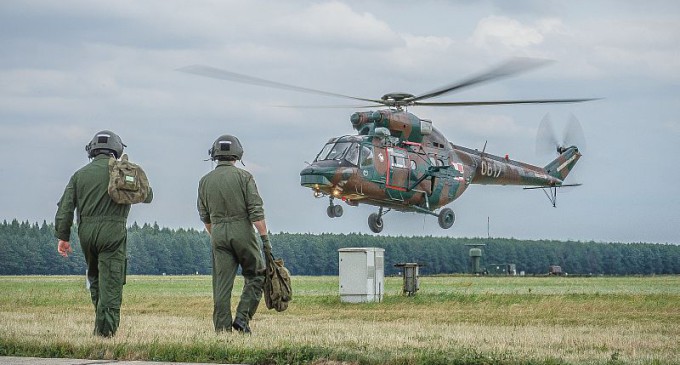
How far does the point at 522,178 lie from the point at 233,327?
29401 millimetres

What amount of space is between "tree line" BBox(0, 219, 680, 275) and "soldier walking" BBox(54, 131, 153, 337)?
6751 cm

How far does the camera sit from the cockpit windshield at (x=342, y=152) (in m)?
33.3

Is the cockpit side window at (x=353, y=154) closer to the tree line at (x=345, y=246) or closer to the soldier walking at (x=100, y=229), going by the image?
the soldier walking at (x=100, y=229)

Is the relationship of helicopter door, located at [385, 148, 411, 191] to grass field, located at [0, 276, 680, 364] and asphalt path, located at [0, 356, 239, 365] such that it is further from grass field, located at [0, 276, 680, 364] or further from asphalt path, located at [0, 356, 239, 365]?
asphalt path, located at [0, 356, 239, 365]

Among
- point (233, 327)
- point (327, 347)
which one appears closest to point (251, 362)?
point (327, 347)

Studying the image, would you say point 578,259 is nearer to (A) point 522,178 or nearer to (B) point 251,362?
(A) point 522,178

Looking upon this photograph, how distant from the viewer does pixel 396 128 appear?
3453cm

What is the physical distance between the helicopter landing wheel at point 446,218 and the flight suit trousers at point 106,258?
26466 mm

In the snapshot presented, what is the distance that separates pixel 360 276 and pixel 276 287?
10476 mm

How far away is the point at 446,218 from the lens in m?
39.3

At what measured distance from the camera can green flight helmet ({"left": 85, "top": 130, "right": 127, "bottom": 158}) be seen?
44.4 ft

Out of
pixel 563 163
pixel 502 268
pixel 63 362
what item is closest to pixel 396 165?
pixel 563 163

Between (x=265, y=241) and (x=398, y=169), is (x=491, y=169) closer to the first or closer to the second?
(x=398, y=169)

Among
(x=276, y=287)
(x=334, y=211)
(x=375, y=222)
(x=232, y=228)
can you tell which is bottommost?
(x=276, y=287)
